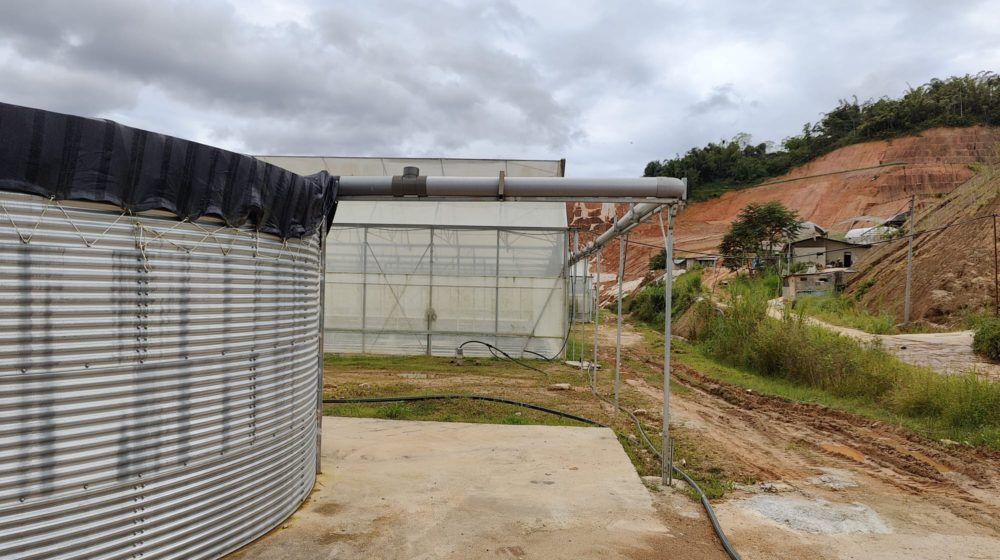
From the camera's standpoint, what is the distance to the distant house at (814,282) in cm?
2236

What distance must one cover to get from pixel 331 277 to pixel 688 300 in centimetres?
1395

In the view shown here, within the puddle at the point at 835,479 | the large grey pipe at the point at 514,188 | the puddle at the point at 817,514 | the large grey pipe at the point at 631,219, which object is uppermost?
the large grey pipe at the point at 514,188

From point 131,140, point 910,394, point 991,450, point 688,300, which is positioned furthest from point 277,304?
point 688,300

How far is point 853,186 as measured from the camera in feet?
165

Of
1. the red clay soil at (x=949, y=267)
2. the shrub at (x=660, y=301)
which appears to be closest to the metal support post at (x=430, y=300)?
the shrub at (x=660, y=301)

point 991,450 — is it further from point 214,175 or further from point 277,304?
point 214,175

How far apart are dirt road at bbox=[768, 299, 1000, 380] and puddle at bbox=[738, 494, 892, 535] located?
6.12 meters

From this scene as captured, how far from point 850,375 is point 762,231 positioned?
86.3 feet

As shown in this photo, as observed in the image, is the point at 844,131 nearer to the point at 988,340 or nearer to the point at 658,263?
the point at 658,263

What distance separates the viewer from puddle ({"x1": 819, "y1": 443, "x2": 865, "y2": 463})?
289 inches

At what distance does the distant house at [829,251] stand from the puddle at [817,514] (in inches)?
1065

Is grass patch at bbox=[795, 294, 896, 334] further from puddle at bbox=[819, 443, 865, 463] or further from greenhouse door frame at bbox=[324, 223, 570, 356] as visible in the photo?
greenhouse door frame at bbox=[324, 223, 570, 356]

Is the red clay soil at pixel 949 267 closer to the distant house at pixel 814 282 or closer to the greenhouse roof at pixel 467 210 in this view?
the distant house at pixel 814 282

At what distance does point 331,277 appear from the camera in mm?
16156
